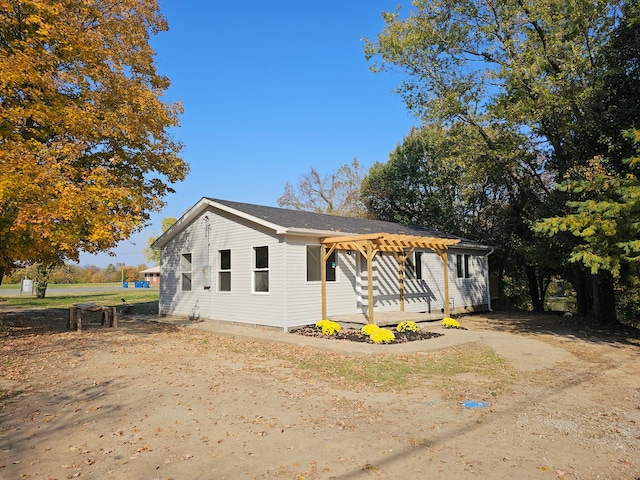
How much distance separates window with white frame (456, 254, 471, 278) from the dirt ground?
29.7 feet

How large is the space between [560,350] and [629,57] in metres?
8.25

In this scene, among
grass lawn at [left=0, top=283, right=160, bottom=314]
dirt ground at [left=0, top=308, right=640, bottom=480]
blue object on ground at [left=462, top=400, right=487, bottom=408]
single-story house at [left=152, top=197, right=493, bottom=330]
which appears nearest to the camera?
dirt ground at [left=0, top=308, right=640, bottom=480]

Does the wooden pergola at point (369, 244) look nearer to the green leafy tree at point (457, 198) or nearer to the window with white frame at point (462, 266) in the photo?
the window with white frame at point (462, 266)

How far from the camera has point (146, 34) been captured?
14961mm

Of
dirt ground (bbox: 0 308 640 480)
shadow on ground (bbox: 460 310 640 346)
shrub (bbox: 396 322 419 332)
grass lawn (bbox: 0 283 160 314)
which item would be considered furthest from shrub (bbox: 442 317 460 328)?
grass lawn (bbox: 0 283 160 314)

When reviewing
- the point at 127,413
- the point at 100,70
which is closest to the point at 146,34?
the point at 100,70

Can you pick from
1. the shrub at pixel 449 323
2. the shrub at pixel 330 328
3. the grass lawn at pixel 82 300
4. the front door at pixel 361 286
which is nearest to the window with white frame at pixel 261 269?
the shrub at pixel 330 328

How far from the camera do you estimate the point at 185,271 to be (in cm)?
1603

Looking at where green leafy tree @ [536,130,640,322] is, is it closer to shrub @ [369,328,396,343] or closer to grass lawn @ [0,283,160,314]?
shrub @ [369,328,396,343]

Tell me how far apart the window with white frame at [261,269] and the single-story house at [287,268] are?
3 cm

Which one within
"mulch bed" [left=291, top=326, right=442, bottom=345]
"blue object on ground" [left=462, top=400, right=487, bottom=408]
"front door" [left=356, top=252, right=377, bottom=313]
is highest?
"front door" [left=356, top=252, right=377, bottom=313]

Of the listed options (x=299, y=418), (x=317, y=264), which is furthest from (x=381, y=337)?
(x=299, y=418)

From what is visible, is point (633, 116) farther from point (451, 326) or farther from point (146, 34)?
point (146, 34)

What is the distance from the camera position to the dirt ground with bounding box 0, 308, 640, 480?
377 centimetres
